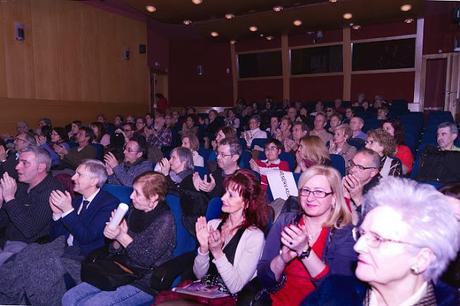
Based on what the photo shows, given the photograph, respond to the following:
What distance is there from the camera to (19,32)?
891 centimetres

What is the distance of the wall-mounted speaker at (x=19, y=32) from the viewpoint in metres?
8.85

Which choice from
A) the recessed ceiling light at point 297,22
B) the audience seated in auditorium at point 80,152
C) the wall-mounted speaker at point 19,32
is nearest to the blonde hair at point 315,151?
the audience seated in auditorium at point 80,152

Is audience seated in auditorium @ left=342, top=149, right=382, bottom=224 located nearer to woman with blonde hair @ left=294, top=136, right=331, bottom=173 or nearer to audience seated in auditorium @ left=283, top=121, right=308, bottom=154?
woman with blonde hair @ left=294, top=136, right=331, bottom=173

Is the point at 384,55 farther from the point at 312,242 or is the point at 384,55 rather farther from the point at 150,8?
the point at 312,242

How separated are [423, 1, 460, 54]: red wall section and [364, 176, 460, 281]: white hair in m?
11.1

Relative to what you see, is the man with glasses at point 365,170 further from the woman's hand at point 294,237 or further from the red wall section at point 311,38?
the red wall section at point 311,38

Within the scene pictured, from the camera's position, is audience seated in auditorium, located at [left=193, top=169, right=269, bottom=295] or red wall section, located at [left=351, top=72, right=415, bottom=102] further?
red wall section, located at [left=351, top=72, right=415, bottom=102]

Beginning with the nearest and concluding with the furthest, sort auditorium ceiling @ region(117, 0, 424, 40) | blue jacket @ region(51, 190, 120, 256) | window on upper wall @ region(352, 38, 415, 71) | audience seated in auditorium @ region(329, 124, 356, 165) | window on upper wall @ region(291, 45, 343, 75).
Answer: blue jacket @ region(51, 190, 120, 256) < audience seated in auditorium @ region(329, 124, 356, 165) < auditorium ceiling @ region(117, 0, 424, 40) < window on upper wall @ region(352, 38, 415, 71) < window on upper wall @ region(291, 45, 343, 75)

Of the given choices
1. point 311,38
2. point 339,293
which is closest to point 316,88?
point 311,38

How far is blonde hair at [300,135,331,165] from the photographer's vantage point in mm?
3635

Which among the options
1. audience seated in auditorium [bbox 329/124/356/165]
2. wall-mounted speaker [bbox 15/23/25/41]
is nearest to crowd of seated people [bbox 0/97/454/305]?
audience seated in auditorium [bbox 329/124/356/165]

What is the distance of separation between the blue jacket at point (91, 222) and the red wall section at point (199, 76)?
1243 cm

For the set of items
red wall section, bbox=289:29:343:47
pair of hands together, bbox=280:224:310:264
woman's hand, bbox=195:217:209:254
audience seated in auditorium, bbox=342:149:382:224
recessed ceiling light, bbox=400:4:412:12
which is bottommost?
woman's hand, bbox=195:217:209:254

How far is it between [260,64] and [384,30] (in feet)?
13.7
